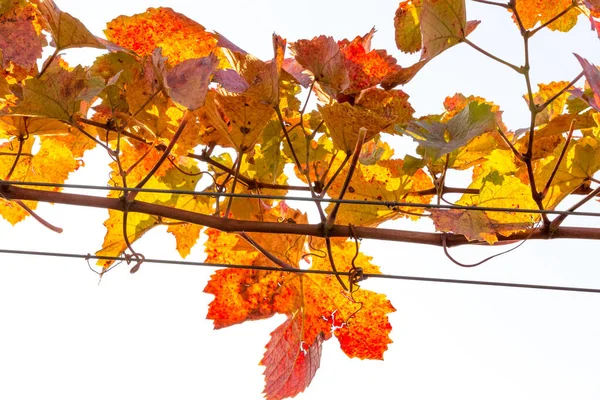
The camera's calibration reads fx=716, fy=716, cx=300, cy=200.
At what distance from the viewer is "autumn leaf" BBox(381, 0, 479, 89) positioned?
21.4 inches

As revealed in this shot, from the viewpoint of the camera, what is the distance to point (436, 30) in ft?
1.79

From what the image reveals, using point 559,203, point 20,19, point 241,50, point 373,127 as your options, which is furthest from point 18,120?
point 559,203

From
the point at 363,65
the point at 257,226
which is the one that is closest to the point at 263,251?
the point at 257,226

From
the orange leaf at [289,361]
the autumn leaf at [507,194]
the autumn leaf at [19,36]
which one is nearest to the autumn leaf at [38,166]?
the autumn leaf at [19,36]

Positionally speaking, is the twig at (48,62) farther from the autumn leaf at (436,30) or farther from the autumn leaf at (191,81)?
the autumn leaf at (436,30)

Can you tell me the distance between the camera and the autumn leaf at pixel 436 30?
54 centimetres

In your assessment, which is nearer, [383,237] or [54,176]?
[383,237]

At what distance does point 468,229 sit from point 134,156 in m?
0.32

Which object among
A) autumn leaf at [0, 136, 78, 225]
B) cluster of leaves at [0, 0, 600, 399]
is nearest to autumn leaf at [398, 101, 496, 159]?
cluster of leaves at [0, 0, 600, 399]

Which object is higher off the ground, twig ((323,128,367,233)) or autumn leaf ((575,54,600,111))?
autumn leaf ((575,54,600,111))

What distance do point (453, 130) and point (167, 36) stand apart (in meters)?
0.25

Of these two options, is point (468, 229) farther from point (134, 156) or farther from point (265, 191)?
point (134, 156)

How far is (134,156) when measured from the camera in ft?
2.17

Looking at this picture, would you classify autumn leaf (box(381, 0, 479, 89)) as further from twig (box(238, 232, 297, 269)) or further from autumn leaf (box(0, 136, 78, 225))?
autumn leaf (box(0, 136, 78, 225))
